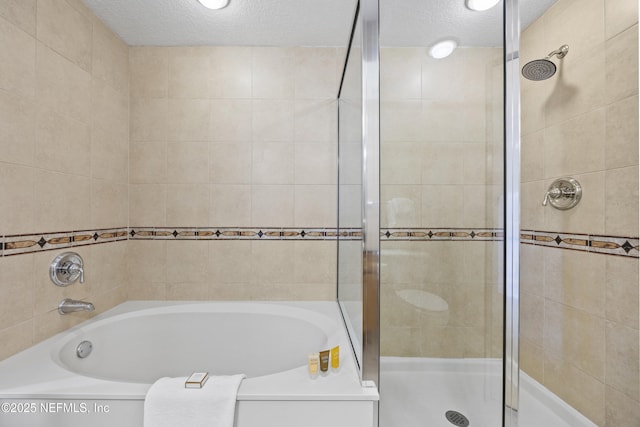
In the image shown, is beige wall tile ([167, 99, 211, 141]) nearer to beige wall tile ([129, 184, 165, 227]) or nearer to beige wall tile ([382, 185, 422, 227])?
beige wall tile ([129, 184, 165, 227])

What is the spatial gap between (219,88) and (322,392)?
73.8 inches

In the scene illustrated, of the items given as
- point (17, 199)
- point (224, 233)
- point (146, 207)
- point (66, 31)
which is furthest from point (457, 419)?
point (66, 31)

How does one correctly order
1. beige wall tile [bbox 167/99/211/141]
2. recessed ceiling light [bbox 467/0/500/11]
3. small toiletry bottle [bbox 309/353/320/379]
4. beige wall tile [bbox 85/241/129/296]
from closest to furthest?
1. recessed ceiling light [bbox 467/0/500/11]
2. small toiletry bottle [bbox 309/353/320/379]
3. beige wall tile [bbox 85/241/129/296]
4. beige wall tile [bbox 167/99/211/141]

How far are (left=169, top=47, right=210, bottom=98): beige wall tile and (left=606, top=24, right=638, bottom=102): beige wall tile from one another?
2.10 metres

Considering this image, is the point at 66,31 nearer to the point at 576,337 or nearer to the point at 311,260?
the point at 311,260

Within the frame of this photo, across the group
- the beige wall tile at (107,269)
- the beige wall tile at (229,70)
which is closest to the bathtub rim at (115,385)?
the beige wall tile at (107,269)

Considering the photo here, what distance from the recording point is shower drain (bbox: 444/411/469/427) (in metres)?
0.87

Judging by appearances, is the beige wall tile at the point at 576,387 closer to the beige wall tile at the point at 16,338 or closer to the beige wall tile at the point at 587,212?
the beige wall tile at the point at 587,212

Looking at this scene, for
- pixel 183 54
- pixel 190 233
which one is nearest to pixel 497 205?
pixel 190 233

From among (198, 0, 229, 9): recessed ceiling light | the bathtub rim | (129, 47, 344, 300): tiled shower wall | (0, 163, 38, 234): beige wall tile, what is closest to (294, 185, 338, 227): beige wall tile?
(129, 47, 344, 300): tiled shower wall

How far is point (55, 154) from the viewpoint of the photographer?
1.41m

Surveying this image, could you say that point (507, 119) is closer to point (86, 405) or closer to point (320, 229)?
point (320, 229)

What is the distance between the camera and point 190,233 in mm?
1924

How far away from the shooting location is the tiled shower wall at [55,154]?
1209mm
